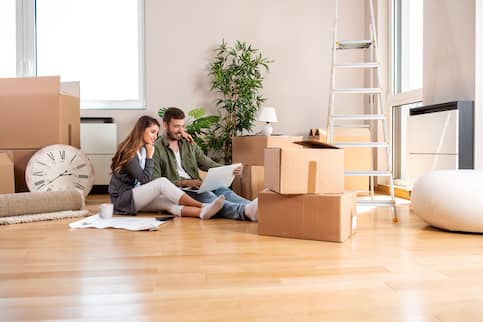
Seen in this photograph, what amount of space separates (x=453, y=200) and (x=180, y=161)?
1.87m

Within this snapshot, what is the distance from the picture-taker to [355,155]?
193 inches

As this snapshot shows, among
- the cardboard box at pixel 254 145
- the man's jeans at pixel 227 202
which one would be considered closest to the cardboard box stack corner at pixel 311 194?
the man's jeans at pixel 227 202

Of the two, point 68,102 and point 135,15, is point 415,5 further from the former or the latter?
point 68,102

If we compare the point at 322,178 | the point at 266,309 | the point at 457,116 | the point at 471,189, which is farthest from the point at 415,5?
the point at 266,309

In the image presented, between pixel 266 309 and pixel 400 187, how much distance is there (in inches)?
136

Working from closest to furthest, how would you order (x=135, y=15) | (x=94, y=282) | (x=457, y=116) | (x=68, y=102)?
1. (x=94, y=282)
2. (x=457, y=116)
3. (x=68, y=102)
4. (x=135, y=15)

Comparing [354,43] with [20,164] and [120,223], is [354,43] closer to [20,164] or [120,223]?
[120,223]

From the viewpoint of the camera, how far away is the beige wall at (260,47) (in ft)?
17.3

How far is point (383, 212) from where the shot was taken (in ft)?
11.4

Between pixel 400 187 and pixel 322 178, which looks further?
pixel 400 187

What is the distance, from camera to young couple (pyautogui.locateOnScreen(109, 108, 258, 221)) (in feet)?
10.6

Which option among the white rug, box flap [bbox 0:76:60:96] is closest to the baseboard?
the white rug

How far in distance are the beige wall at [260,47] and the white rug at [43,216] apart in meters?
1.99

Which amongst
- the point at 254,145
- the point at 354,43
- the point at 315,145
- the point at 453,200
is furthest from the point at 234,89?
the point at 453,200
